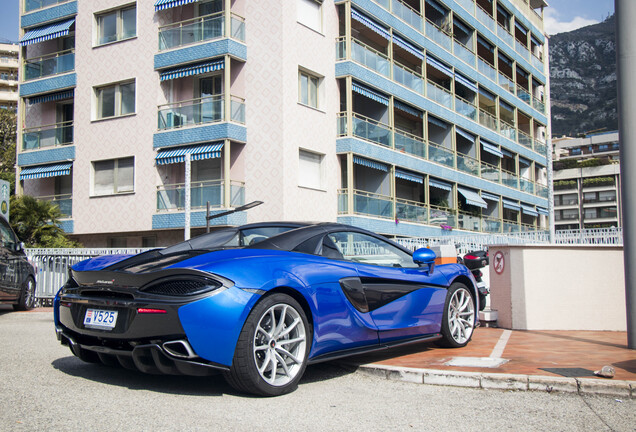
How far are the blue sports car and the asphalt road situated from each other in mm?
242

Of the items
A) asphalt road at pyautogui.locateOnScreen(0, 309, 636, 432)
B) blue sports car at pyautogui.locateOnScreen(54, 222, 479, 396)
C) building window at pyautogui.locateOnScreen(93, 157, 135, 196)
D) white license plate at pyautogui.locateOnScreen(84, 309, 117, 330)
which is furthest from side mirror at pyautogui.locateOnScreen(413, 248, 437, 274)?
building window at pyautogui.locateOnScreen(93, 157, 135, 196)

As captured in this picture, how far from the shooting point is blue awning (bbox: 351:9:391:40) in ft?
87.3

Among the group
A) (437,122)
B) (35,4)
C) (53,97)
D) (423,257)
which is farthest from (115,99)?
(423,257)

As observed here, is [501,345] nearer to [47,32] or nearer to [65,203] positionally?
[65,203]

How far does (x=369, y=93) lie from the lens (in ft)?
88.5

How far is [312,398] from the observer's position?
4.89m

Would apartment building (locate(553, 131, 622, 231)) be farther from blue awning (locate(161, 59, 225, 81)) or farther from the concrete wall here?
the concrete wall

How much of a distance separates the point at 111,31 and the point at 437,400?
25.7m

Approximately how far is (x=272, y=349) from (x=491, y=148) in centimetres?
3604

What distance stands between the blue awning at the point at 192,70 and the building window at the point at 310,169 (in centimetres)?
437

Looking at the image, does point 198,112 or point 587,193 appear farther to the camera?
point 587,193

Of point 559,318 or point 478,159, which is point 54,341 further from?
point 478,159

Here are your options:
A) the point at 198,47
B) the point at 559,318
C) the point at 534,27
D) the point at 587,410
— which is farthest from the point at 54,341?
the point at 534,27

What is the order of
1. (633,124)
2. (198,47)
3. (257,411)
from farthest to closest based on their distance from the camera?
(198,47)
(633,124)
(257,411)
